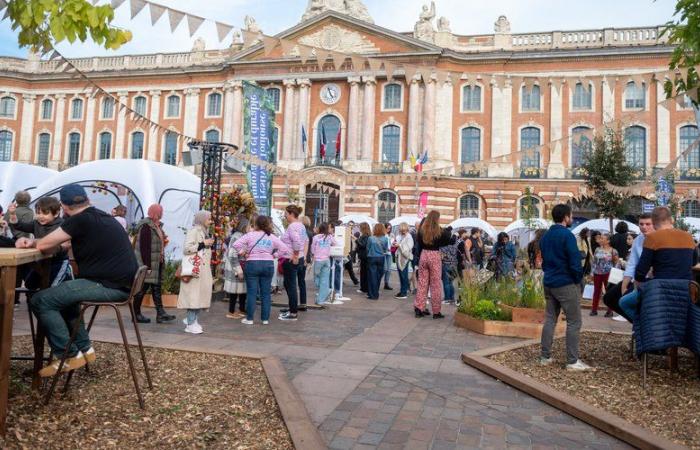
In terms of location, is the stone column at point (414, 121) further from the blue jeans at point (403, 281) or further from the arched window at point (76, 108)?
the arched window at point (76, 108)

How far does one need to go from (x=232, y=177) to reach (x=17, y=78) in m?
18.7

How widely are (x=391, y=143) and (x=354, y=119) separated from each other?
266cm

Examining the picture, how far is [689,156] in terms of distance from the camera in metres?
28.5

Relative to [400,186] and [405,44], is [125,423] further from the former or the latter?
[405,44]

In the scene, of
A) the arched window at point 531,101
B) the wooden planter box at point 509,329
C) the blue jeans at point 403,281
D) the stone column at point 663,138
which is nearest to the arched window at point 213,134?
the arched window at point 531,101

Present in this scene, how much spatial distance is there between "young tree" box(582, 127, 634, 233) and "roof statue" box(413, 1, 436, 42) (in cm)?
1266

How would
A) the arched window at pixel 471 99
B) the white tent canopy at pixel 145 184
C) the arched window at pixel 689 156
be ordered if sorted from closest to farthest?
1. the white tent canopy at pixel 145 184
2. the arched window at pixel 689 156
3. the arched window at pixel 471 99

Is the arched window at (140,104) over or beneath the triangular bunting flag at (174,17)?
over

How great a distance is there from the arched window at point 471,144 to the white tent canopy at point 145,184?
18.8 meters

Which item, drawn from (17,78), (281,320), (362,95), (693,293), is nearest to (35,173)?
(281,320)

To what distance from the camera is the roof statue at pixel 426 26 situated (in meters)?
30.9

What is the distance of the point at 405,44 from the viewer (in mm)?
30328

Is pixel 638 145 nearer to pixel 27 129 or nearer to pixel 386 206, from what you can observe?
pixel 386 206

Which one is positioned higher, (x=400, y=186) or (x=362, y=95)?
(x=362, y=95)
